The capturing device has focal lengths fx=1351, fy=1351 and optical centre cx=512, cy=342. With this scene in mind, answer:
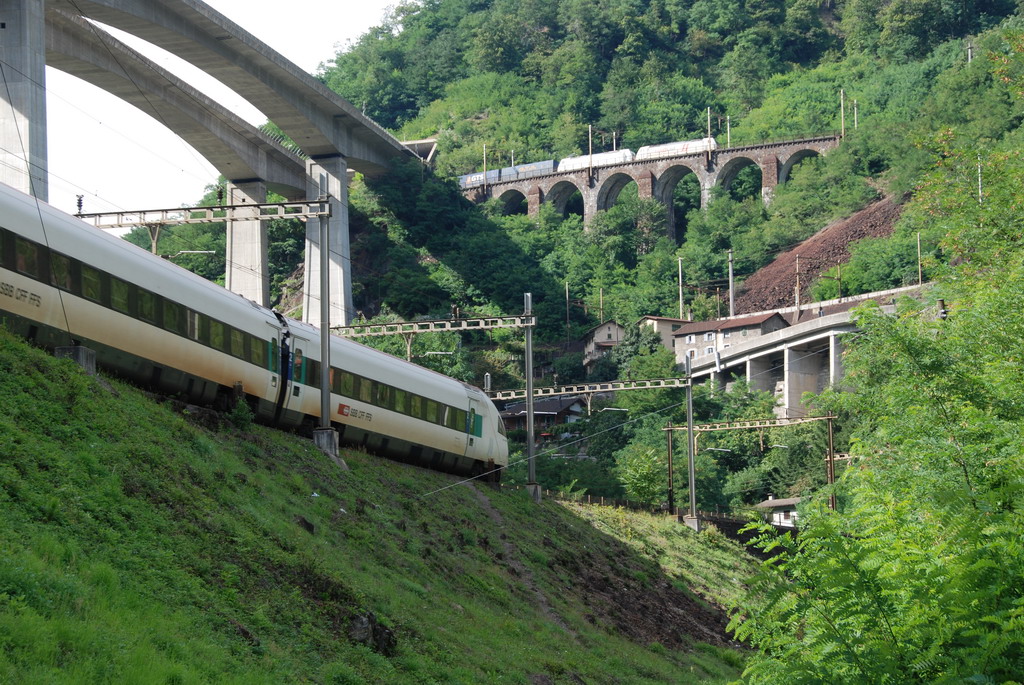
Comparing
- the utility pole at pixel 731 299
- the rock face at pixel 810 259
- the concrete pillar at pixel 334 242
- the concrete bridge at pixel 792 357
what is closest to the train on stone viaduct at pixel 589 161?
the rock face at pixel 810 259

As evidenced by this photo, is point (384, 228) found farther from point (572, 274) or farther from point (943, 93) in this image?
point (943, 93)

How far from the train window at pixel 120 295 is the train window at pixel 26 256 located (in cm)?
209

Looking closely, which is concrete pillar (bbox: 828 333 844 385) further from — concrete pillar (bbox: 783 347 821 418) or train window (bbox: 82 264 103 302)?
train window (bbox: 82 264 103 302)

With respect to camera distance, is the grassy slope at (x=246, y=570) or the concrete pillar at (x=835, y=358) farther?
the concrete pillar at (x=835, y=358)

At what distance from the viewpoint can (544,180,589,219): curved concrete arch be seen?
478 ft

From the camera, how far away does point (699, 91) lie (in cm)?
16725

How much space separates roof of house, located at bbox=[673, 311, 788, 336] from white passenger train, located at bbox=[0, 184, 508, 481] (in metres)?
71.7

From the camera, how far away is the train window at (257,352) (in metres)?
30.1

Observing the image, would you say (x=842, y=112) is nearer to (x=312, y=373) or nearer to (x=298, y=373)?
(x=312, y=373)

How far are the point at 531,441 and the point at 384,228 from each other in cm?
7009

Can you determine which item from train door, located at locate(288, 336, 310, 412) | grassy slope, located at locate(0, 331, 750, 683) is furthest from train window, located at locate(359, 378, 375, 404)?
train door, located at locate(288, 336, 310, 412)

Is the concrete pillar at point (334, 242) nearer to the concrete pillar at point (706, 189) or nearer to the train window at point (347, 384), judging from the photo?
the train window at point (347, 384)

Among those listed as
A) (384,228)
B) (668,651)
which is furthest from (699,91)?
(668,651)

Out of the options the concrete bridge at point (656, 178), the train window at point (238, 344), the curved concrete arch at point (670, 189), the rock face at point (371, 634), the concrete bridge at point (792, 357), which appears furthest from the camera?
the curved concrete arch at point (670, 189)
